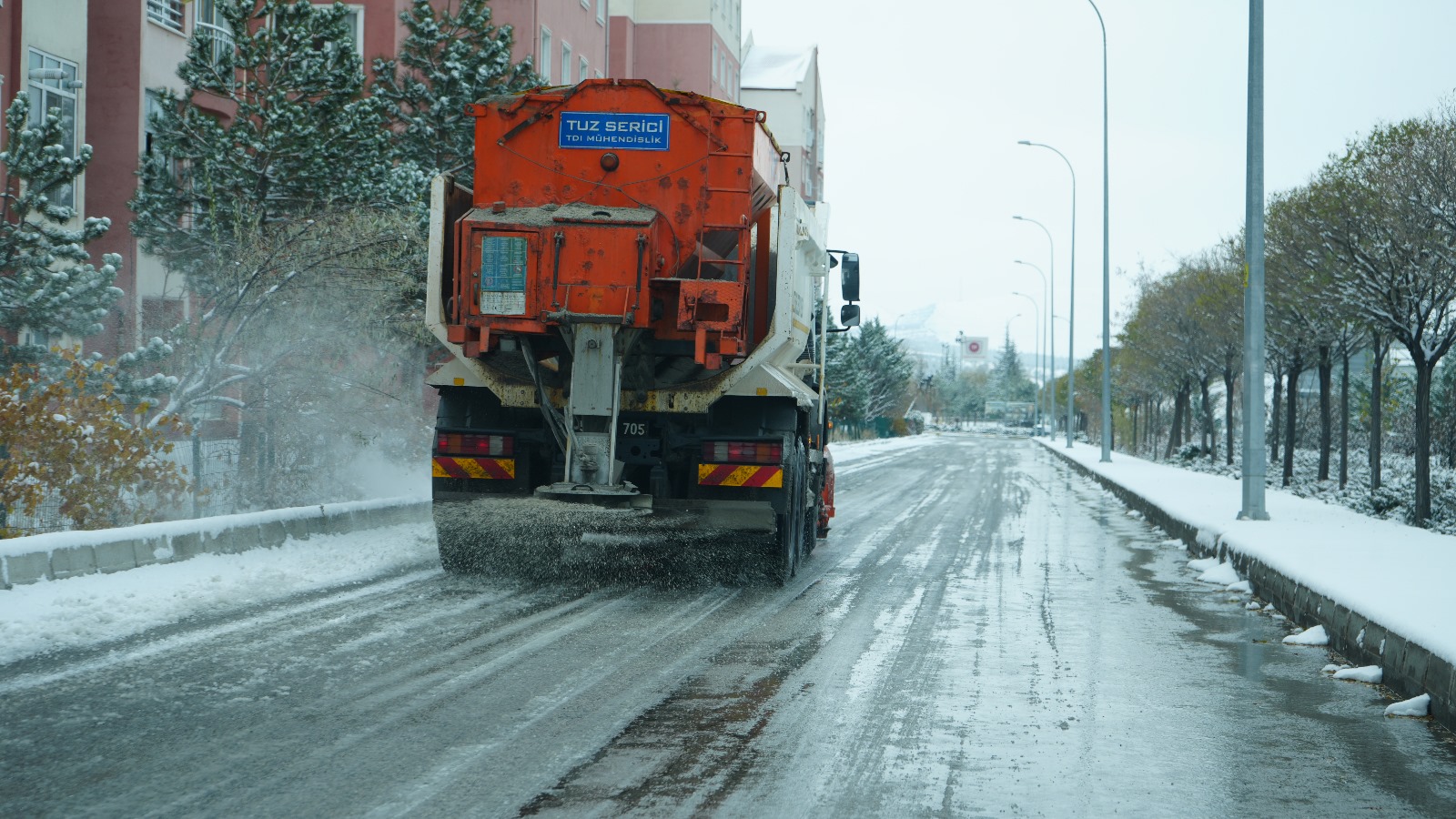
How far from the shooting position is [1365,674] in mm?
7859

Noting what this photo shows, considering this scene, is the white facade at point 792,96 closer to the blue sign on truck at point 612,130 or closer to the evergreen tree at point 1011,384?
the blue sign on truck at point 612,130

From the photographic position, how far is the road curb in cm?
876

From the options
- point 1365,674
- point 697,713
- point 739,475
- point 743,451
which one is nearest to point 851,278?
point 743,451

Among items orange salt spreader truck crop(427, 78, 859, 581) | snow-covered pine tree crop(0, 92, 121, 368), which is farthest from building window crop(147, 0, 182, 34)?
orange salt spreader truck crop(427, 78, 859, 581)

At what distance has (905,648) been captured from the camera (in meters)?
8.45

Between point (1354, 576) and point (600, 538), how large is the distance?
214 inches

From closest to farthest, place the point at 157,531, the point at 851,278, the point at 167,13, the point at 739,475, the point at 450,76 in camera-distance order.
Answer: the point at 157,531 < the point at 739,475 < the point at 851,278 < the point at 450,76 < the point at 167,13

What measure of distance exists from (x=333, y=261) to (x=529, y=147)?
5.41 meters

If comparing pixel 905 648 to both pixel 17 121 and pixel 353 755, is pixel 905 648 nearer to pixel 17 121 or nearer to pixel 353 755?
pixel 353 755

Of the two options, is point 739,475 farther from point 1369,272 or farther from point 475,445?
point 1369,272

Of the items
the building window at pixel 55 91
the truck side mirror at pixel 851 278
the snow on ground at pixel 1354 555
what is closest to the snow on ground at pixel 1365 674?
the snow on ground at pixel 1354 555

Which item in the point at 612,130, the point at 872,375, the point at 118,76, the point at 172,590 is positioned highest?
the point at 118,76

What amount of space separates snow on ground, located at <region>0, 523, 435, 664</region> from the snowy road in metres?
0.27

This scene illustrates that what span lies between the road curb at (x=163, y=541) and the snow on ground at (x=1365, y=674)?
7542mm
